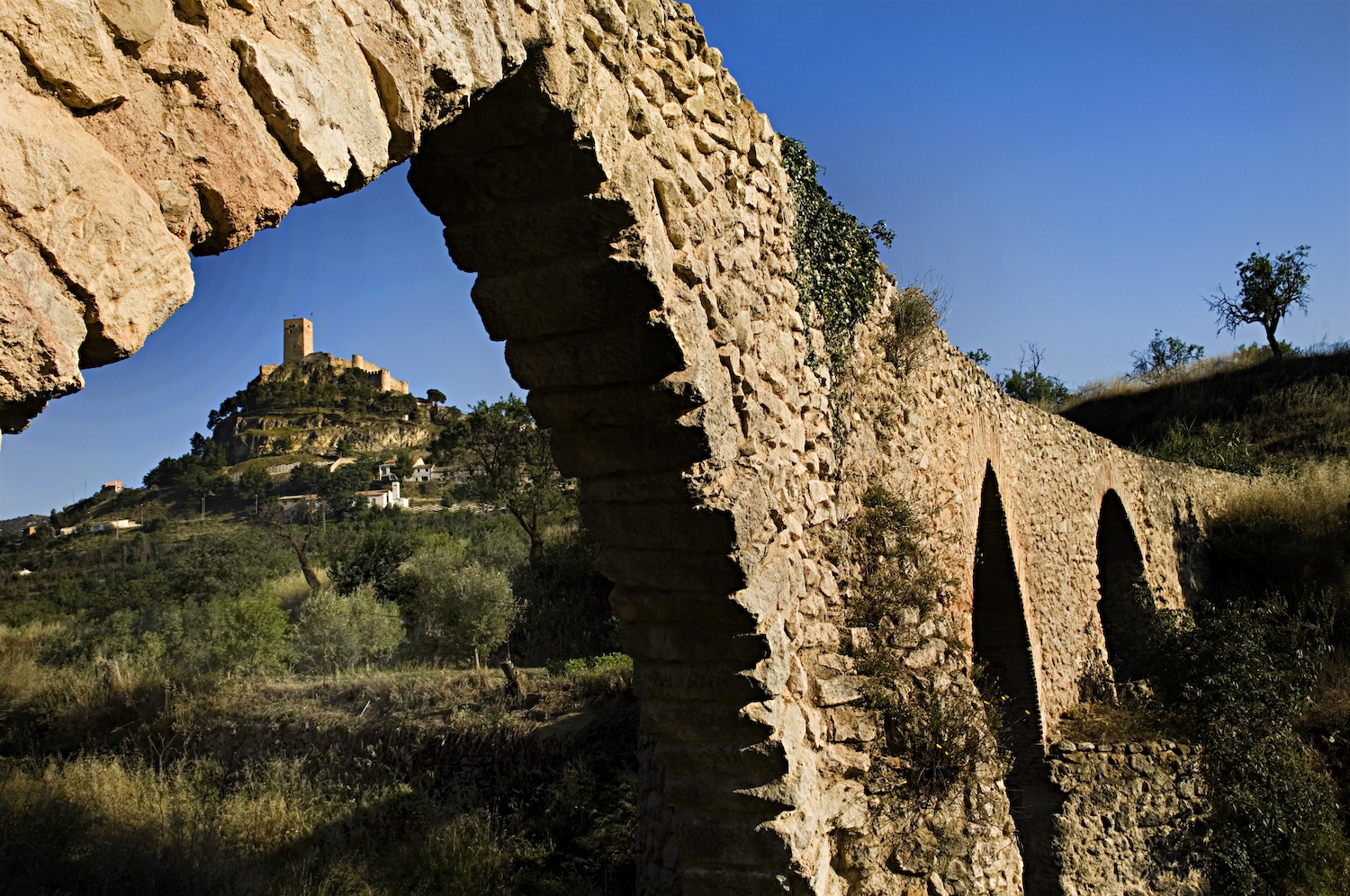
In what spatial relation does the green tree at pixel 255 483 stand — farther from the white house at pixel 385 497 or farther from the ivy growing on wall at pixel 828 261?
the ivy growing on wall at pixel 828 261

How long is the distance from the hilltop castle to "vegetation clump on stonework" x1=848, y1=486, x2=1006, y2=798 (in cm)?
5393

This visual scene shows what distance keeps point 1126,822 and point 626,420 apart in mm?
8165

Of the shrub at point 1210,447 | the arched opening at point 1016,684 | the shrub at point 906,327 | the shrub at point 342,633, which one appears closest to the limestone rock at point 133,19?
the shrub at point 906,327

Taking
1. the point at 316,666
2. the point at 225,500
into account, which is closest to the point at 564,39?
the point at 316,666

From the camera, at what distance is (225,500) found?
36781 millimetres

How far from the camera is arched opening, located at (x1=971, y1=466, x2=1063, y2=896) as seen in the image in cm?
770

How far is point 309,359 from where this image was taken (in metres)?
58.4

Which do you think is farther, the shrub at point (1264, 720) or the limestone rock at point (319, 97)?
the shrub at point (1264, 720)

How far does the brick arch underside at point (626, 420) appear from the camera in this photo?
2.73 metres

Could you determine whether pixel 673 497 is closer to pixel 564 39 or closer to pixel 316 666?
pixel 564 39

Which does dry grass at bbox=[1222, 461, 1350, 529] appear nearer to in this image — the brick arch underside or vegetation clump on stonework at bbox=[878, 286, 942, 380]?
vegetation clump on stonework at bbox=[878, 286, 942, 380]

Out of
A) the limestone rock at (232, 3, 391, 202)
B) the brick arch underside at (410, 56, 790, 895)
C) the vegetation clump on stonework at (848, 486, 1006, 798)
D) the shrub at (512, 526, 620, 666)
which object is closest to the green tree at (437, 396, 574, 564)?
the shrub at (512, 526, 620, 666)

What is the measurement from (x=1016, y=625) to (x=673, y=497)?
601 centimetres

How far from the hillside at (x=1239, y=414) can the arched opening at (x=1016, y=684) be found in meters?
13.3
